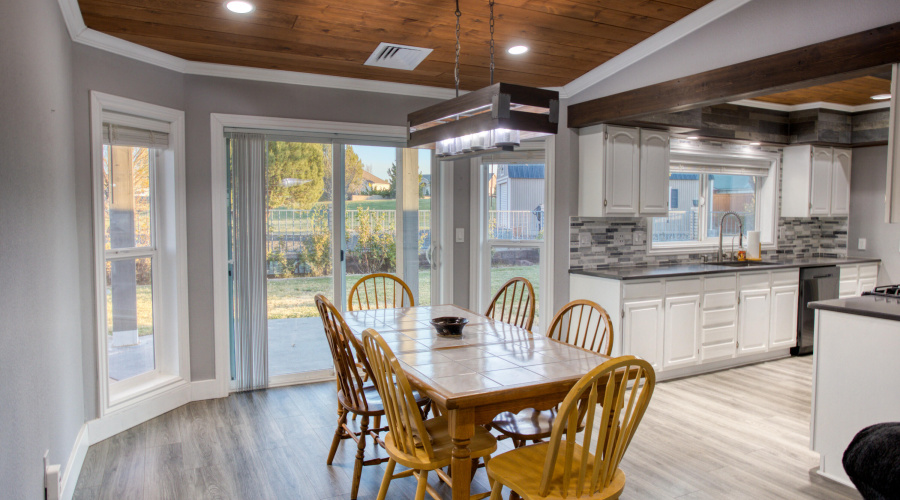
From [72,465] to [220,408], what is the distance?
3.67 ft

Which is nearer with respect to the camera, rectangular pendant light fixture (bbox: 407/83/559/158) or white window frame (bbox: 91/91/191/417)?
rectangular pendant light fixture (bbox: 407/83/559/158)

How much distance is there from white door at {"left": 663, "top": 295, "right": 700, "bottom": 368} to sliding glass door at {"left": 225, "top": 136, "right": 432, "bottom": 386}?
6.64ft

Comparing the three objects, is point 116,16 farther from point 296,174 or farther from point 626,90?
point 626,90

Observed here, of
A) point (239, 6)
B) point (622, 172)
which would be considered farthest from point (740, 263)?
point (239, 6)

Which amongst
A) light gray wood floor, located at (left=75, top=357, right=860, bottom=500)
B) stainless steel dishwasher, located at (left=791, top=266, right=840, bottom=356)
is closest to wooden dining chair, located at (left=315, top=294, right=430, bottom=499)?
light gray wood floor, located at (left=75, top=357, right=860, bottom=500)

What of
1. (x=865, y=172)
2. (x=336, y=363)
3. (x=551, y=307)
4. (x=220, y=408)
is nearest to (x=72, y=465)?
(x=220, y=408)

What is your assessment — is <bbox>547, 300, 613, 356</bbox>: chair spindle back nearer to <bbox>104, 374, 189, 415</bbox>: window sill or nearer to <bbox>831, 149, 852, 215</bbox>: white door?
<bbox>104, 374, 189, 415</bbox>: window sill

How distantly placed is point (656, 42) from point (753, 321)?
2583 millimetres

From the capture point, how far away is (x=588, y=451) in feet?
6.01

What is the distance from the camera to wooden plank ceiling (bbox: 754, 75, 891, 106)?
4.62m

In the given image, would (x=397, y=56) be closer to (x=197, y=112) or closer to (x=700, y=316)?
(x=197, y=112)

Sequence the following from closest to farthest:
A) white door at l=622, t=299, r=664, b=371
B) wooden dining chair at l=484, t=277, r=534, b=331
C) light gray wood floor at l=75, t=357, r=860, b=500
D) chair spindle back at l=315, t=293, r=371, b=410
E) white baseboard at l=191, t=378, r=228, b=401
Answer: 1. chair spindle back at l=315, t=293, r=371, b=410
2. light gray wood floor at l=75, t=357, r=860, b=500
3. wooden dining chair at l=484, t=277, r=534, b=331
4. white baseboard at l=191, t=378, r=228, b=401
5. white door at l=622, t=299, r=664, b=371

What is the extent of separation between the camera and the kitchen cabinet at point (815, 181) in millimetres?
5656

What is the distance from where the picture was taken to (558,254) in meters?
4.75
